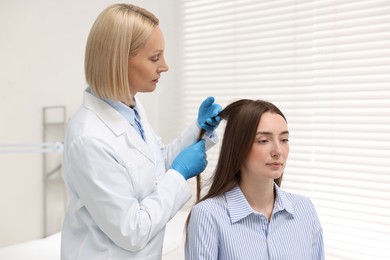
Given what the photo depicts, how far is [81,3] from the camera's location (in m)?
2.71

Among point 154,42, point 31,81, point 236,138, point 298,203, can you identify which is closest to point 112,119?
point 154,42

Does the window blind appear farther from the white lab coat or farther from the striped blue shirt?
the white lab coat

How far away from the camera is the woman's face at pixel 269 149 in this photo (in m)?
1.34

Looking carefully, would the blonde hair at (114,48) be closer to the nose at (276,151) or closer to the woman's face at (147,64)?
the woman's face at (147,64)

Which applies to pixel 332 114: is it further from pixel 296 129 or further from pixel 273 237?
pixel 273 237

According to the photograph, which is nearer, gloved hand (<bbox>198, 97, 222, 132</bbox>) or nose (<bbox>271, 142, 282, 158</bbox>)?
nose (<bbox>271, 142, 282, 158</bbox>)

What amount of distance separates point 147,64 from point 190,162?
0.32 metres

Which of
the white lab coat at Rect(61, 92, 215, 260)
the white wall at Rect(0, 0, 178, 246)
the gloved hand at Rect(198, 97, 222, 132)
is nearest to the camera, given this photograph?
the white lab coat at Rect(61, 92, 215, 260)

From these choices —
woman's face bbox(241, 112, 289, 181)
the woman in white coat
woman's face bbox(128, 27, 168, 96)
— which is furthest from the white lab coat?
woman's face bbox(241, 112, 289, 181)

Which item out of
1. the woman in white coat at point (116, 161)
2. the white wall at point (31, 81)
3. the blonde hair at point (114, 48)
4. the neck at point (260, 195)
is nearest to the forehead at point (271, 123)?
the neck at point (260, 195)

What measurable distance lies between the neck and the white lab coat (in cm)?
18

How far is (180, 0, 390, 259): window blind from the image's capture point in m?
2.15

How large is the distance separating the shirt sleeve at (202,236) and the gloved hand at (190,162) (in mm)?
111

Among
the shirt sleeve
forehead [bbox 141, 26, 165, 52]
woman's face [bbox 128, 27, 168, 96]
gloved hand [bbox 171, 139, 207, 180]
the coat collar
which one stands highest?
forehead [bbox 141, 26, 165, 52]
